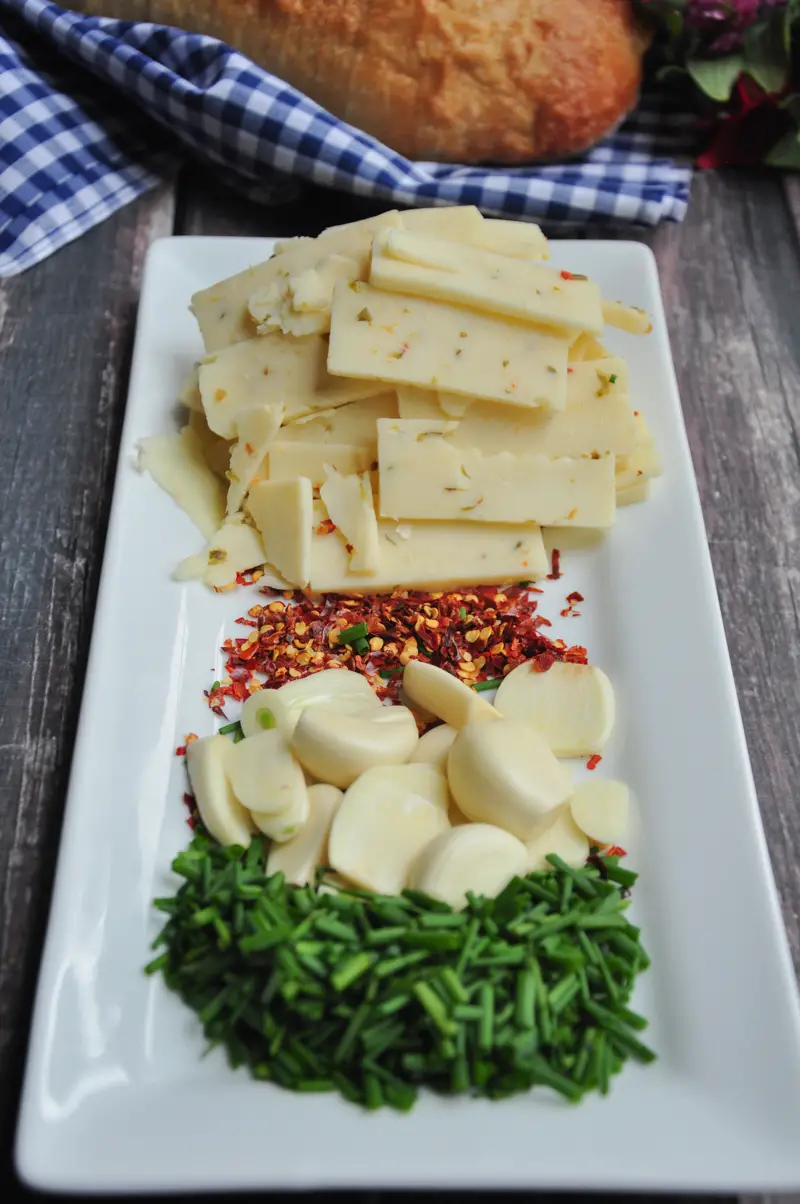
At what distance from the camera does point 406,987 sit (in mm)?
1090

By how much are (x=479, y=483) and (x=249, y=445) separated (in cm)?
34

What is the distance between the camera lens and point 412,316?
1.60 m

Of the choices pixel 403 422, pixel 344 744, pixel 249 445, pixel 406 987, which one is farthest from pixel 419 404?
pixel 406 987

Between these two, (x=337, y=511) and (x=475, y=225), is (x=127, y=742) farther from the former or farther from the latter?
(x=475, y=225)

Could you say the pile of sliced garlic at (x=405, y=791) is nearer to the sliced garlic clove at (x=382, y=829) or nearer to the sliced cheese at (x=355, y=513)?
the sliced garlic clove at (x=382, y=829)

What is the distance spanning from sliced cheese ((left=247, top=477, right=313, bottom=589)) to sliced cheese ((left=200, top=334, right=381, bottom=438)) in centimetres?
11

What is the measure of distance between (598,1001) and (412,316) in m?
0.98

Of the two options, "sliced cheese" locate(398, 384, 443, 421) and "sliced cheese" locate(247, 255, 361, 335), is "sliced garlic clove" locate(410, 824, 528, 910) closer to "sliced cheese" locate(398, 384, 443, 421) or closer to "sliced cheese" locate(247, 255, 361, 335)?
"sliced cheese" locate(398, 384, 443, 421)

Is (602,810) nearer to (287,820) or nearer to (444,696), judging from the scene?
(444,696)

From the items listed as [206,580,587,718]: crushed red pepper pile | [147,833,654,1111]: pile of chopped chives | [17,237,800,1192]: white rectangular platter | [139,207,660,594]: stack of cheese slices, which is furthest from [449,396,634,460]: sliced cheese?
[147,833,654,1111]: pile of chopped chives

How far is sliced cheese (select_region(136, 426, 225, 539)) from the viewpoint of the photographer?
1.62 m

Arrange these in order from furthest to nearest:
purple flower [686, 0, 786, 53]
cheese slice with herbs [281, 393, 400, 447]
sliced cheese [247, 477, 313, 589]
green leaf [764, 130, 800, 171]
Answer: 1. green leaf [764, 130, 800, 171]
2. purple flower [686, 0, 786, 53]
3. cheese slice with herbs [281, 393, 400, 447]
4. sliced cheese [247, 477, 313, 589]

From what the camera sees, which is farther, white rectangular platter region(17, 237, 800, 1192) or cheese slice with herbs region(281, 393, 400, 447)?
cheese slice with herbs region(281, 393, 400, 447)

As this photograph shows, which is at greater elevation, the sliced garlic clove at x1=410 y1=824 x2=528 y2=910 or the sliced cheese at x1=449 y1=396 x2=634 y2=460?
the sliced cheese at x1=449 y1=396 x2=634 y2=460
